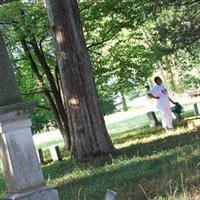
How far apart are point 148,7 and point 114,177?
46.3 feet

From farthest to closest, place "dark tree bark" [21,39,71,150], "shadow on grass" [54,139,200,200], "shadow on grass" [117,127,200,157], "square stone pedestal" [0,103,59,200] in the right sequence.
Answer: "dark tree bark" [21,39,71,150]
"shadow on grass" [117,127,200,157]
"shadow on grass" [54,139,200,200]
"square stone pedestal" [0,103,59,200]

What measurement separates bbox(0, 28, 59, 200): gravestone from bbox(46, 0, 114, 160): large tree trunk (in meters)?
6.90

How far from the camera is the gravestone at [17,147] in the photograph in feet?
27.5

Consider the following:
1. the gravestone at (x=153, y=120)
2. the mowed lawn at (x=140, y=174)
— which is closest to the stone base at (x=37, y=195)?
the mowed lawn at (x=140, y=174)

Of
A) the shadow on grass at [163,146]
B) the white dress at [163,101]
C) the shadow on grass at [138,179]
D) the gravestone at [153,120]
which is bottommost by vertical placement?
the shadow on grass at [138,179]

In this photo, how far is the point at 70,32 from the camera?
51.4ft

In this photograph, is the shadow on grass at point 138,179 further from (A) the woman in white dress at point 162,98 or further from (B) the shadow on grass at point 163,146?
(A) the woman in white dress at point 162,98

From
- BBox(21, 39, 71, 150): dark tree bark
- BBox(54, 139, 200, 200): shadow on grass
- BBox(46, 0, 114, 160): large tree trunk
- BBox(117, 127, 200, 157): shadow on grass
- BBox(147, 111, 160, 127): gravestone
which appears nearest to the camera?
BBox(54, 139, 200, 200): shadow on grass

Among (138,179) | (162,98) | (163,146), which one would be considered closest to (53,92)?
(162,98)

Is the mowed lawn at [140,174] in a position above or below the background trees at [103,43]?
below

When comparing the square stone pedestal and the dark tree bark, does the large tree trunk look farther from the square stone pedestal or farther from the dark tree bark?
the dark tree bark

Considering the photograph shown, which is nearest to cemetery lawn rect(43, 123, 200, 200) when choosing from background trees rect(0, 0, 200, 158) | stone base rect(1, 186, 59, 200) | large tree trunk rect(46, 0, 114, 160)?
stone base rect(1, 186, 59, 200)

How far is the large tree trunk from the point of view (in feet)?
51.0

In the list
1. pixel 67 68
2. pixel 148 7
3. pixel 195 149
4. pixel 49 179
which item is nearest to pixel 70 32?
pixel 67 68
